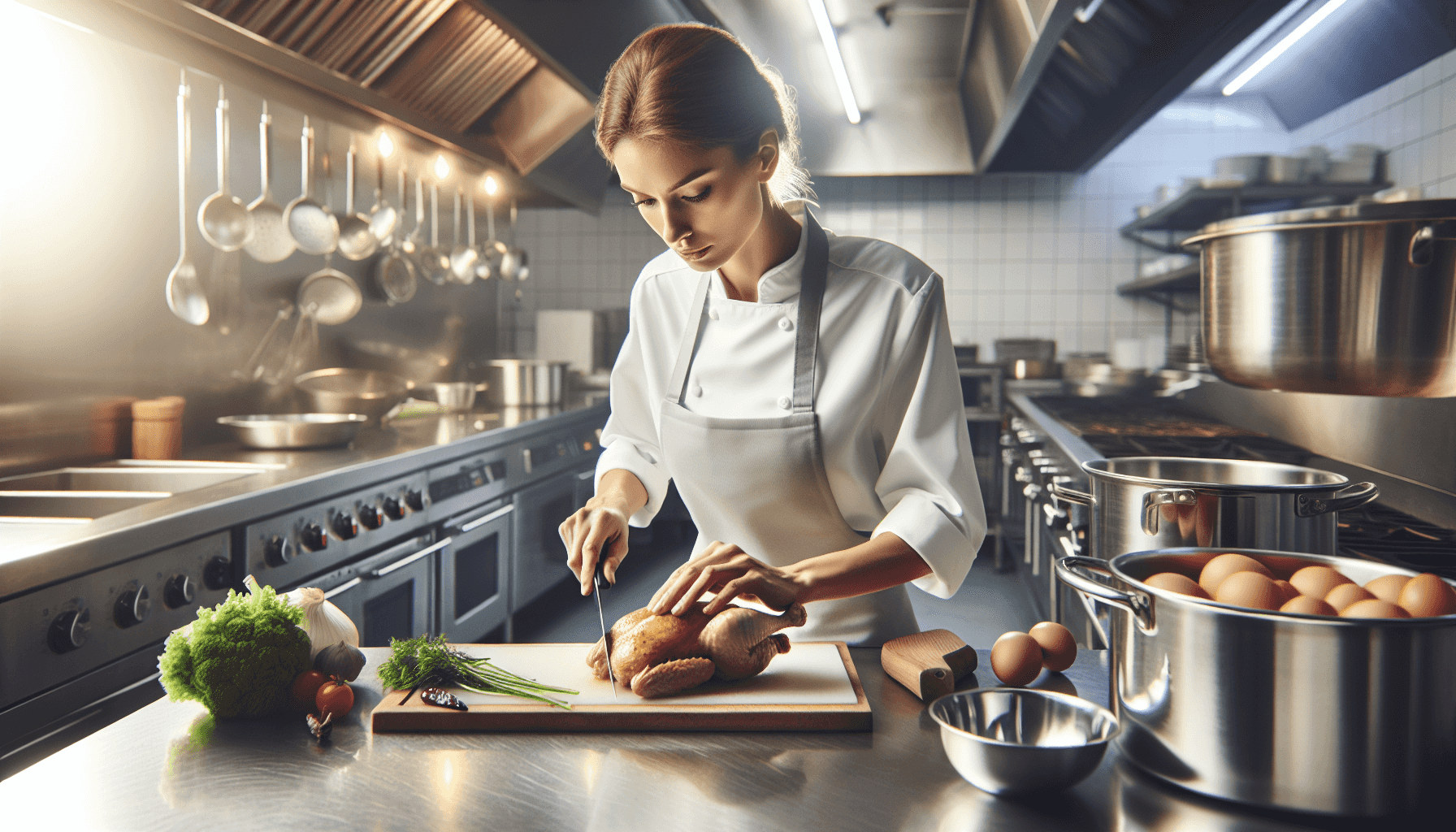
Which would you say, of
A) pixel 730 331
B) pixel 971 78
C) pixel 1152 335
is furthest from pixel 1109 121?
pixel 730 331

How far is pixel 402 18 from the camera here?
2.97m

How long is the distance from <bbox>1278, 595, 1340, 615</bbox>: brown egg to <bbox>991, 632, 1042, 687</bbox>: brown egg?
0.30 m

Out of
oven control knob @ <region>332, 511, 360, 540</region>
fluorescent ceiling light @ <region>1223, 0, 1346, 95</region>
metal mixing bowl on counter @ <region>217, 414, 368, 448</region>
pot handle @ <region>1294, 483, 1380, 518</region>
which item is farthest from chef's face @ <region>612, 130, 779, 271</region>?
fluorescent ceiling light @ <region>1223, 0, 1346, 95</region>

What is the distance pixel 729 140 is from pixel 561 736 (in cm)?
71

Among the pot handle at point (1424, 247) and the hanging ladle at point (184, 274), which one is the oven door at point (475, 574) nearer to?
the hanging ladle at point (184, 274)

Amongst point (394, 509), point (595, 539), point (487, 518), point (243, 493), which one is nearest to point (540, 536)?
point (487, 518)

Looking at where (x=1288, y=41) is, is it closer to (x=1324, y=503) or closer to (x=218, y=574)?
(x=1324, y=503)

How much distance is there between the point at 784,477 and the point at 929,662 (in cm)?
42

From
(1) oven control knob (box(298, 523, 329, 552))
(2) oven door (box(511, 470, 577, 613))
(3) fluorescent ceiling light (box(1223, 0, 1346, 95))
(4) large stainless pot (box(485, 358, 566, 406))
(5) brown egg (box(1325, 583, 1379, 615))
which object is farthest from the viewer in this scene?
(4) large stainless pot (box(485, 358, 566, 406))

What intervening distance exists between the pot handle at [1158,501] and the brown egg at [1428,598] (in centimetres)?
35

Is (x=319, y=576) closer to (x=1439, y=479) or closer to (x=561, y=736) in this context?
(x=561, y=736)

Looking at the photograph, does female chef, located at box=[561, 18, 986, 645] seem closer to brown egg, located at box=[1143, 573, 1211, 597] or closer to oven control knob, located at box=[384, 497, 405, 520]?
brown egg, located at box=[1143, 573, 1211, 597]

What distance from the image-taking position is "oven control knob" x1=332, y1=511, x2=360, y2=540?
7.37 ft

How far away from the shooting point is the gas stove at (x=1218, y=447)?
1.34m
